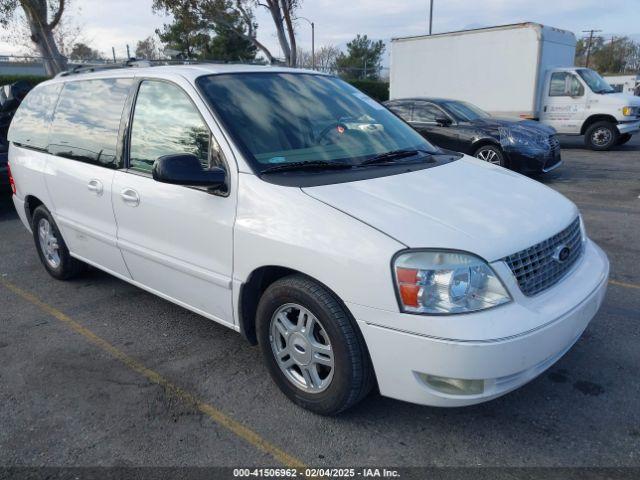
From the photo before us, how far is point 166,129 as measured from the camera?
11.1 feet

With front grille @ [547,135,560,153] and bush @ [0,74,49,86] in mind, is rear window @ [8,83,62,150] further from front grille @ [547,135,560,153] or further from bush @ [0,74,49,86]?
bush @ [0,74,49,86]

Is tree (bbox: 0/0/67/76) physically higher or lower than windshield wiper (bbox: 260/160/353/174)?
higher

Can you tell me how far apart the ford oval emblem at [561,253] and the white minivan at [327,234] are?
1 centimetres

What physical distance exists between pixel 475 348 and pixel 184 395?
5.70 ft

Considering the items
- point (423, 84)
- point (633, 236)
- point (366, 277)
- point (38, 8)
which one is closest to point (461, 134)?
point (633, 236)

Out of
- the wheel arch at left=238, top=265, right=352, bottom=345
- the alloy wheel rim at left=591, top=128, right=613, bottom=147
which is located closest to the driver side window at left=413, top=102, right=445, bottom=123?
the alloy wheel rim at left=591, top=128, right=613, bottom=147

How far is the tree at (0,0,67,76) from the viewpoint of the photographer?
17.3 m

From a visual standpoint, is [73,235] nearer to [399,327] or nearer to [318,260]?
[318,260]

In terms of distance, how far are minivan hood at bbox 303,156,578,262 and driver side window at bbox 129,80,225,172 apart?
2.63 feet

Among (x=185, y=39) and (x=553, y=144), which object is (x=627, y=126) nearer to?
(x=553, y=144)

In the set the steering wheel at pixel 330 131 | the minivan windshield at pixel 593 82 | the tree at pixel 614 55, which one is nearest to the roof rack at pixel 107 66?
the steering wheel at pixel 330 131

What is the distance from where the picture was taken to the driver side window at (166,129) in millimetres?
3122

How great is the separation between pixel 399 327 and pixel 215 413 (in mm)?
1233

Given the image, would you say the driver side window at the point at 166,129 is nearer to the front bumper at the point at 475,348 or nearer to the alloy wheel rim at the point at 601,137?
the front bumper at the point at 475,348
